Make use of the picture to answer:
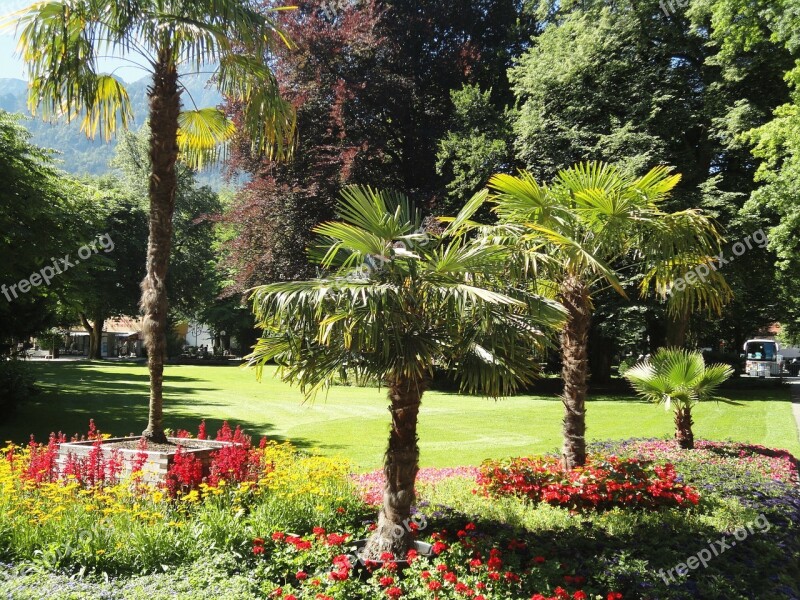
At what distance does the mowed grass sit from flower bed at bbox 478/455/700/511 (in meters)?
2.89

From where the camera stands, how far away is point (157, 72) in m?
8.66

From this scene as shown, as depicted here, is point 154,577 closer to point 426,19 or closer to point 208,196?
point 426,19

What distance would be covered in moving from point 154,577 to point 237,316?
1915 inches

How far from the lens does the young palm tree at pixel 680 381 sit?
433 inches

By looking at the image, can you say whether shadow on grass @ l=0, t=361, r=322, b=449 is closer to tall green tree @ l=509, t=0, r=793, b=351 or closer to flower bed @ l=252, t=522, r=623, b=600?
flower bed @ l=252, t=522, r=623, b=600

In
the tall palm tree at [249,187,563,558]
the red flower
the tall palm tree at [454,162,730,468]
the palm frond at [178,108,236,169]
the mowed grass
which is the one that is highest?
the palm frond at [178,108,236,169]

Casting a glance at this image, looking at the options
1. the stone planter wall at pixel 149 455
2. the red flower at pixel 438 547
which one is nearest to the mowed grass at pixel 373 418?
the stone planter wall at pixel 149 455

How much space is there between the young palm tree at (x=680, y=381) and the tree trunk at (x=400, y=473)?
6686 millimetres

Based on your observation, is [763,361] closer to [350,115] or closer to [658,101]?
[658,101]

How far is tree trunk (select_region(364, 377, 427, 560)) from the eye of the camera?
558 cm

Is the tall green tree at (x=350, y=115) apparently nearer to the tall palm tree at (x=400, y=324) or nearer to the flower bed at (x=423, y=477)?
the flower bed at (x=423, y=477)

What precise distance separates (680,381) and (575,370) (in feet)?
11.0

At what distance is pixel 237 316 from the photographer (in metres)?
52.5

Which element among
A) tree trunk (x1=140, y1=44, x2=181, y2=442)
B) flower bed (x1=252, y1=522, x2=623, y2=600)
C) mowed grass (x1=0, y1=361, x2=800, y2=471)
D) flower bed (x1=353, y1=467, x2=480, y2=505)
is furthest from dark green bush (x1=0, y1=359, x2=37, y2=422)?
flower bed (x1=252, y1=522, x2=623, y2=600)
